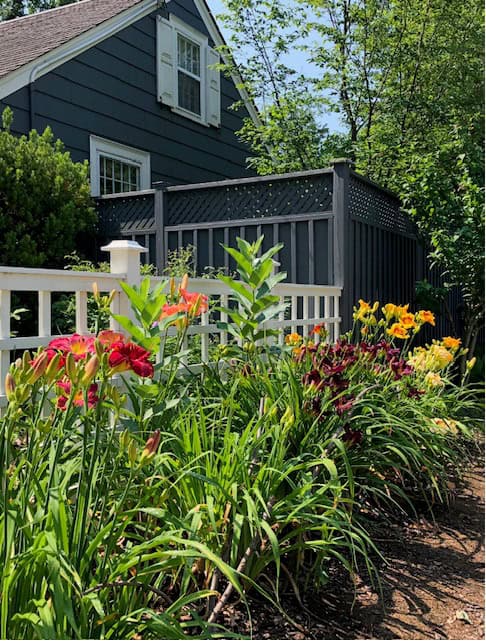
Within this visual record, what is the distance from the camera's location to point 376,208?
579 centimetres

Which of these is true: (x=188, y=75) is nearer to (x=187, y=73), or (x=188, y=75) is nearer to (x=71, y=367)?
(x=187, y=73)

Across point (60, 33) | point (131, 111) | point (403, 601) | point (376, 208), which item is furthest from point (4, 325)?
point (60, 33)

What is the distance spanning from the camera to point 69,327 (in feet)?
A: 17.9

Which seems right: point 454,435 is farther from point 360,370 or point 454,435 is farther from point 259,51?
point 259,51

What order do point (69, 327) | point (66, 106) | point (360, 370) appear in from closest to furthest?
point (360, 370) → point (69, 327) → point (66, 106)

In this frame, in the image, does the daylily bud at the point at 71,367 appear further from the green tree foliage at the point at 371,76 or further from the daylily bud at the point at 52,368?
the green tree foliage at the point at 371,76

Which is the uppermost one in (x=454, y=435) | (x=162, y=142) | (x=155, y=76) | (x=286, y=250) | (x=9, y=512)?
(x=155, y=76)

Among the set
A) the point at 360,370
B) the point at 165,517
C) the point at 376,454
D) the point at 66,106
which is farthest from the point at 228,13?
the point at 165,517

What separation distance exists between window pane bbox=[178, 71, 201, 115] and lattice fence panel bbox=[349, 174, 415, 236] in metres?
4.27

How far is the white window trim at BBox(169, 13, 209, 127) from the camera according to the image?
8.84 meters

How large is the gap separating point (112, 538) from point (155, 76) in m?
8.20

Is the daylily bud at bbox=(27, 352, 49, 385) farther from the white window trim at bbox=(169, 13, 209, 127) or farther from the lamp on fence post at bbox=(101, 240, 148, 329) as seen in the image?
the white window trim at bbox=(169, 13, 209, 127)

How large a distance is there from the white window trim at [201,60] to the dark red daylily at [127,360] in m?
7.97

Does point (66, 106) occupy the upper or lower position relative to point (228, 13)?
lower
